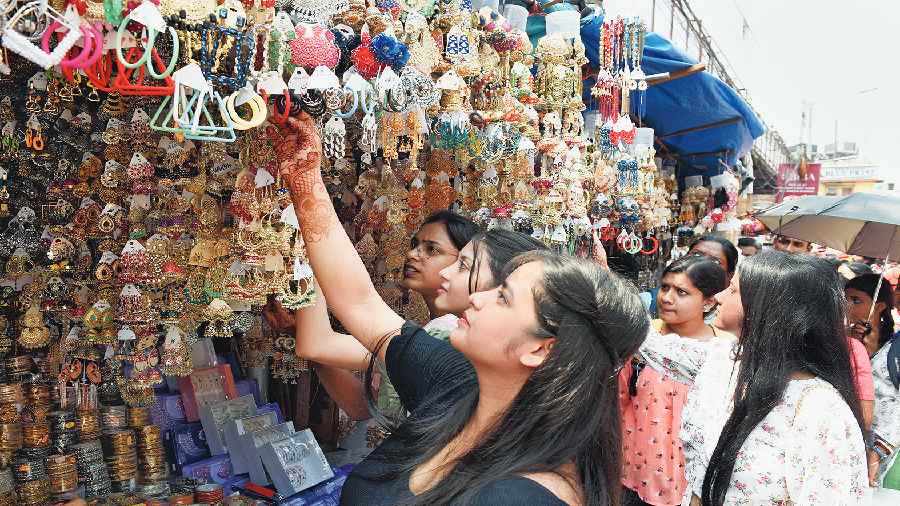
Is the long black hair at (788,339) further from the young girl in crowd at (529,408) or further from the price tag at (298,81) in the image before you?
the price tag at (298,81)

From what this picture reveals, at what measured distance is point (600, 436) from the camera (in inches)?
40.1

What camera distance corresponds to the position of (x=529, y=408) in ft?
3.31

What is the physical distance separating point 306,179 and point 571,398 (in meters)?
0.71

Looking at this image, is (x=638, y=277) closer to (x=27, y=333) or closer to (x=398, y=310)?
(x=398, y=310)

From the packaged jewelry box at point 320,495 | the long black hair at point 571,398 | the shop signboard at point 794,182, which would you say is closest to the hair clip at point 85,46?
the long black hair at point 571,398

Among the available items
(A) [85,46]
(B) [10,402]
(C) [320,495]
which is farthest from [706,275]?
(B) [10,402]

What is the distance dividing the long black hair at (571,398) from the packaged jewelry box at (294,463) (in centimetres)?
145

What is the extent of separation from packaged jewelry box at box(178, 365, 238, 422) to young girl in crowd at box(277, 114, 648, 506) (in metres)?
1.54

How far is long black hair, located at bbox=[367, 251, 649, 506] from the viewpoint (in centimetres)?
97

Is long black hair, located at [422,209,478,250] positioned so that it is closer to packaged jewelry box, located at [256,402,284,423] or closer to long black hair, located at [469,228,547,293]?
long black hair, located at [469,228,547,293]

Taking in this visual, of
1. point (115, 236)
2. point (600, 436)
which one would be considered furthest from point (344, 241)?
point (115, 236)

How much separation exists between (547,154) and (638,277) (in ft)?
9.89

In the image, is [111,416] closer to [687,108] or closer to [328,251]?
[328,251]

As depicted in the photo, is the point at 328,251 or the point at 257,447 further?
the point at 257,447
